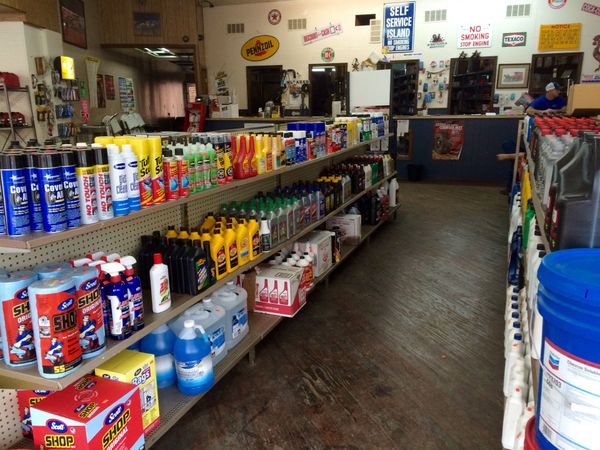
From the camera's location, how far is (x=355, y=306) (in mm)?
4082

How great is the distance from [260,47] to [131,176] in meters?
10.6

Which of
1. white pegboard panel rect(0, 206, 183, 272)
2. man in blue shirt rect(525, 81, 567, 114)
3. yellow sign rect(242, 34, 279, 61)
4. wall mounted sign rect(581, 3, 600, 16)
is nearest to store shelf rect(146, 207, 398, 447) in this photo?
white pegboard panel rect(0, 206, 183, 272)

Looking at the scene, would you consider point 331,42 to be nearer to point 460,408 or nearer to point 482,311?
point 482,311

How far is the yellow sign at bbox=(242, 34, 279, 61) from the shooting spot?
11.8m

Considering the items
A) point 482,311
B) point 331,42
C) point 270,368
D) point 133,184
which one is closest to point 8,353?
point 133,184

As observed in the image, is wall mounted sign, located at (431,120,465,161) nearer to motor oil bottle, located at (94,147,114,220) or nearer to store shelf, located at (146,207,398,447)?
store shelf, located at (146,207,398,447)

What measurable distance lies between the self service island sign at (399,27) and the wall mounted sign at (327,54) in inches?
49.9

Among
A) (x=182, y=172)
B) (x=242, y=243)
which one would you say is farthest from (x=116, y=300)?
A: (x=242, y=243)

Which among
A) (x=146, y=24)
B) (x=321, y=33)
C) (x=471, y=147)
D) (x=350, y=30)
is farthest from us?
(x=321, y=33)

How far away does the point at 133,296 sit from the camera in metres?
2.14

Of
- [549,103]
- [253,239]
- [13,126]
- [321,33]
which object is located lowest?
[253,239]

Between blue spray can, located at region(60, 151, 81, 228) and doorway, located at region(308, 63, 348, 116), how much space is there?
10.0m

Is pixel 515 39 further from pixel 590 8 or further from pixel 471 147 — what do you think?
pixel 471 147

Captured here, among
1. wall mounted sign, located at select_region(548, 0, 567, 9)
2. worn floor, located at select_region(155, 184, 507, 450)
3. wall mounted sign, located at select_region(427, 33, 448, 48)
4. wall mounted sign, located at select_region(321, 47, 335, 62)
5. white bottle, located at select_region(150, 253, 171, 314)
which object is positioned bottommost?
worn floor, located at select_region(155, 184, 507, 450)
